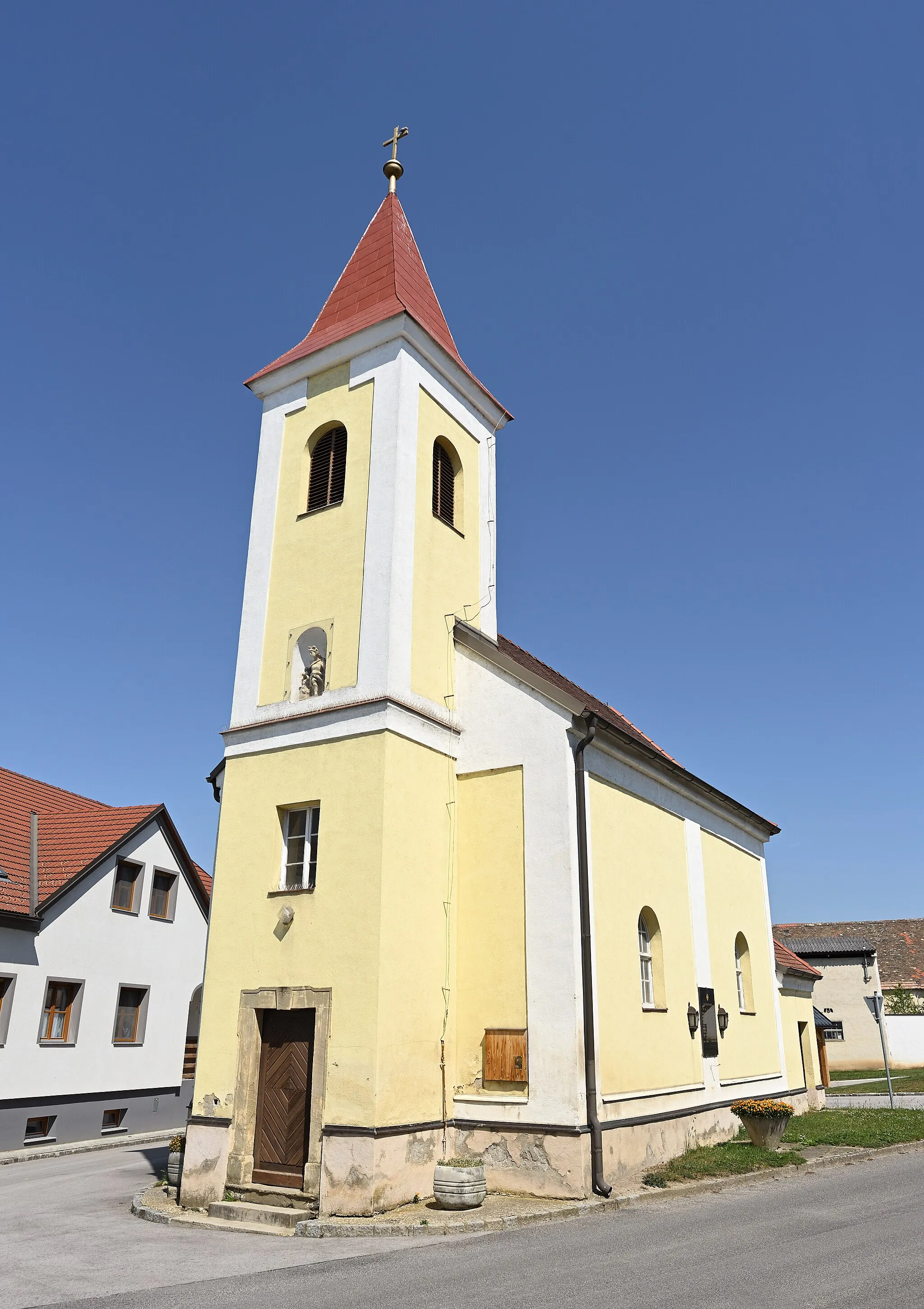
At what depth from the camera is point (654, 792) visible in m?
17.0

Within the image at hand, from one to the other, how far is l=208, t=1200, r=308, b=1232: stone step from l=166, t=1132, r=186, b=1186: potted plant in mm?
1332

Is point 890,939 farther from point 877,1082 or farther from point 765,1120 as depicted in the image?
point 765,1120

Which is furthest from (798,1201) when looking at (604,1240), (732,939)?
(732,939)

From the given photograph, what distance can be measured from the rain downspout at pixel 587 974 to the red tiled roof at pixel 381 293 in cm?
785

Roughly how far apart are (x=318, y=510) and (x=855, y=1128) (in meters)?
15.9

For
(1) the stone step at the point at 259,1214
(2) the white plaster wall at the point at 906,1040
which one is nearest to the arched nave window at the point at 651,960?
(1) the stone step at the point at 259,1214

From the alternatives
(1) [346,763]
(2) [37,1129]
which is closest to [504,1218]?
(1) [346,763]

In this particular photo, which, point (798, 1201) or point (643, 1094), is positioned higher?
point (643, 1094)

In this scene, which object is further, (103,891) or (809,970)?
(809,970)

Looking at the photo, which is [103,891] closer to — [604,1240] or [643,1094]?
[643,1094]

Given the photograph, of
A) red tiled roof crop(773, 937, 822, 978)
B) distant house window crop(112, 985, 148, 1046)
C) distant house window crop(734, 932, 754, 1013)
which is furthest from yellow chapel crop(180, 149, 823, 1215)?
distant house window crop(112, 985, 148, 1046)

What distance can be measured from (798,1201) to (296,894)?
7532 millimetres

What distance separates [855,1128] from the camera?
62.5 ft

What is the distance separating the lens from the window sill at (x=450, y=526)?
16156mm
